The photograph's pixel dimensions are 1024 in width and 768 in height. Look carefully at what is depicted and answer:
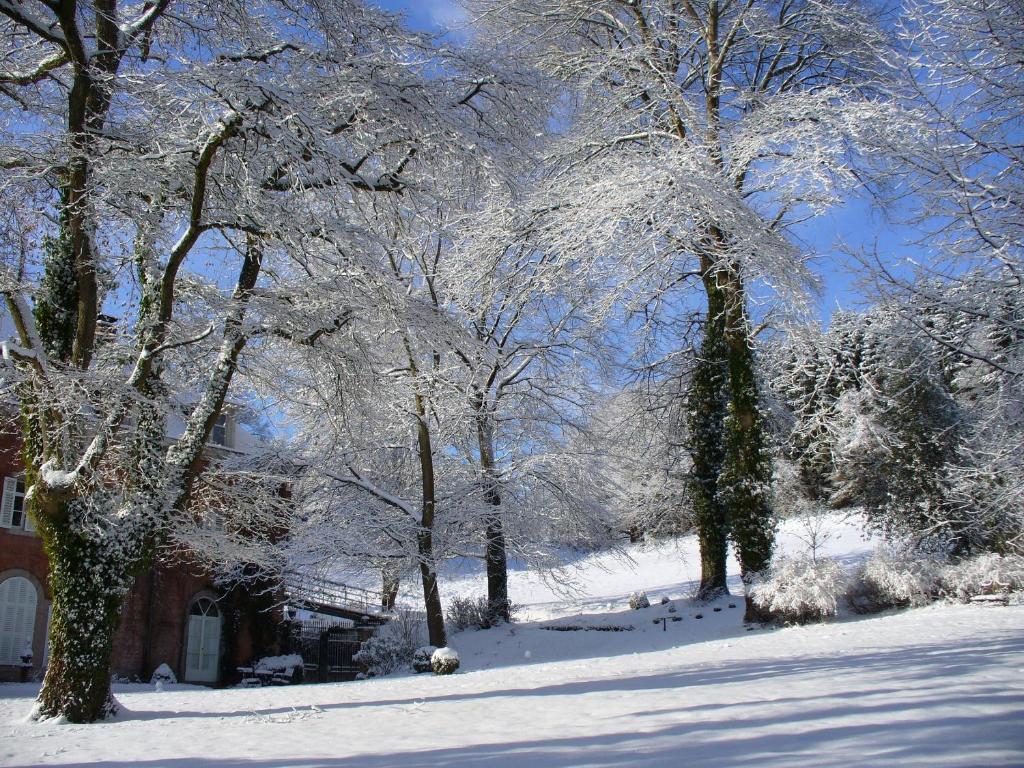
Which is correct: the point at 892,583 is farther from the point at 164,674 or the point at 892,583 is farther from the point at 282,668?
the point at 164,674

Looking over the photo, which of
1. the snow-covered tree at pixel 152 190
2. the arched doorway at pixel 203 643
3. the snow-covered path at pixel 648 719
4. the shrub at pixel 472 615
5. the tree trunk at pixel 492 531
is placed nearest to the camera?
the snow-covered path at pixel 648 719

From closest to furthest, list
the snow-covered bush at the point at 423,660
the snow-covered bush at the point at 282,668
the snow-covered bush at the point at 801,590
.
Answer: the snow-covered bush at the point at 801,590
the snow-covered bush at the point at 423,660
the snow-covered bush at the point at 282,668

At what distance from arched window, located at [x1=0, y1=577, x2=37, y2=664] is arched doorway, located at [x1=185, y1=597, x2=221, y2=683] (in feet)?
14.3

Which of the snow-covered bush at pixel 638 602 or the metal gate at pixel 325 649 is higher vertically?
the snow-covered bush at pixel 638 602

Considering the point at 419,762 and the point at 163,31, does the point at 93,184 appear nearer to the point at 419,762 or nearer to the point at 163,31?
the point at 163,31

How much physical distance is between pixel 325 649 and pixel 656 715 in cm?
1993

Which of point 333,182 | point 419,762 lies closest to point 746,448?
point 333,182

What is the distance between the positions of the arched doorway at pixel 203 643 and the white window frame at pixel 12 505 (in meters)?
5.30

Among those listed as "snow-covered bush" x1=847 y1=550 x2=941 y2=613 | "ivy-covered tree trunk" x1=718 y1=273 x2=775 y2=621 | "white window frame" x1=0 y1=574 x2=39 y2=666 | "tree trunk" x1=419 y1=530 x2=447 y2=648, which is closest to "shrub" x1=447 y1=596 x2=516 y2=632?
"tree trunk" x1=419 y1=530 x2=447 y2=648

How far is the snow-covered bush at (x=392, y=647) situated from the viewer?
56.5 ft

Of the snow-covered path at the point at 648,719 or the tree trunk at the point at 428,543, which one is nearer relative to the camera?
the snow-covered path at the point at 648,719

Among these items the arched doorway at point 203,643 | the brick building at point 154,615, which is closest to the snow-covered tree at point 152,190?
the brick building at point 154,615

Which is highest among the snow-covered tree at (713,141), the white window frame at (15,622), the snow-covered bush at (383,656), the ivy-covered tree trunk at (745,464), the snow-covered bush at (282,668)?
the snow-covered tree at (713,141)

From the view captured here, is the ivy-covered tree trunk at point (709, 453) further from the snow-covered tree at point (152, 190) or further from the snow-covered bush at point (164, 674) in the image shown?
the snow-covered bush at point (164, 674)
